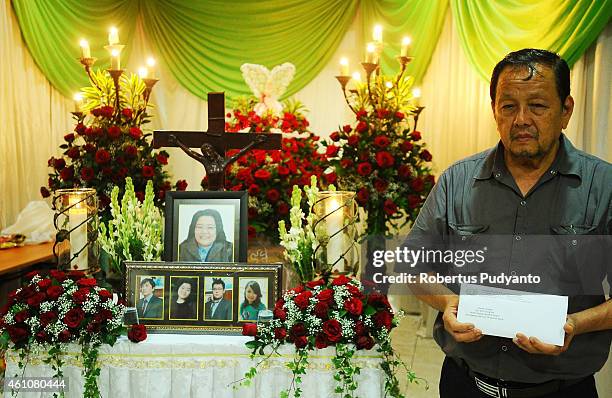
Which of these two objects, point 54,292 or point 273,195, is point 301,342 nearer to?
point 54,292

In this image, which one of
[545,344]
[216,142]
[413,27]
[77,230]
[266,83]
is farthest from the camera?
[413,27]

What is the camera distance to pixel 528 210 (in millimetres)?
1638

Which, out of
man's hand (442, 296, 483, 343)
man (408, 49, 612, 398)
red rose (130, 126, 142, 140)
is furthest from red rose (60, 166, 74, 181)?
man's hand (442, 296, 483, 343)

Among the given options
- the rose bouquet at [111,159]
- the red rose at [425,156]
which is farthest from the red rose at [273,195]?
the red rose at [425,156]

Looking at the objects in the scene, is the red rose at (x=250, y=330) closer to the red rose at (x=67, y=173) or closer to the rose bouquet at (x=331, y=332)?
the rose bouquet at (x=331, y=332)

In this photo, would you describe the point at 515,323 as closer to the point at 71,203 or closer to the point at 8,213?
the point at 71,203

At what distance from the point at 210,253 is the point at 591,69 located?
6.36ft

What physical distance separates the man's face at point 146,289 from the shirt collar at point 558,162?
104 centimetres

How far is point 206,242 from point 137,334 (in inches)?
14.4

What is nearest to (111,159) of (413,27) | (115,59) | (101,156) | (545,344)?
(101,156)

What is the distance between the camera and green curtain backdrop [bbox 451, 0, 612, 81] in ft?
9.13

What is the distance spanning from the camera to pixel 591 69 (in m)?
3.02

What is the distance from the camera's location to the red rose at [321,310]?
1986 mm

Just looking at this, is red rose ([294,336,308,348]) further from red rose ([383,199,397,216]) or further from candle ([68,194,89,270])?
red rose ([383,199,397,216])
